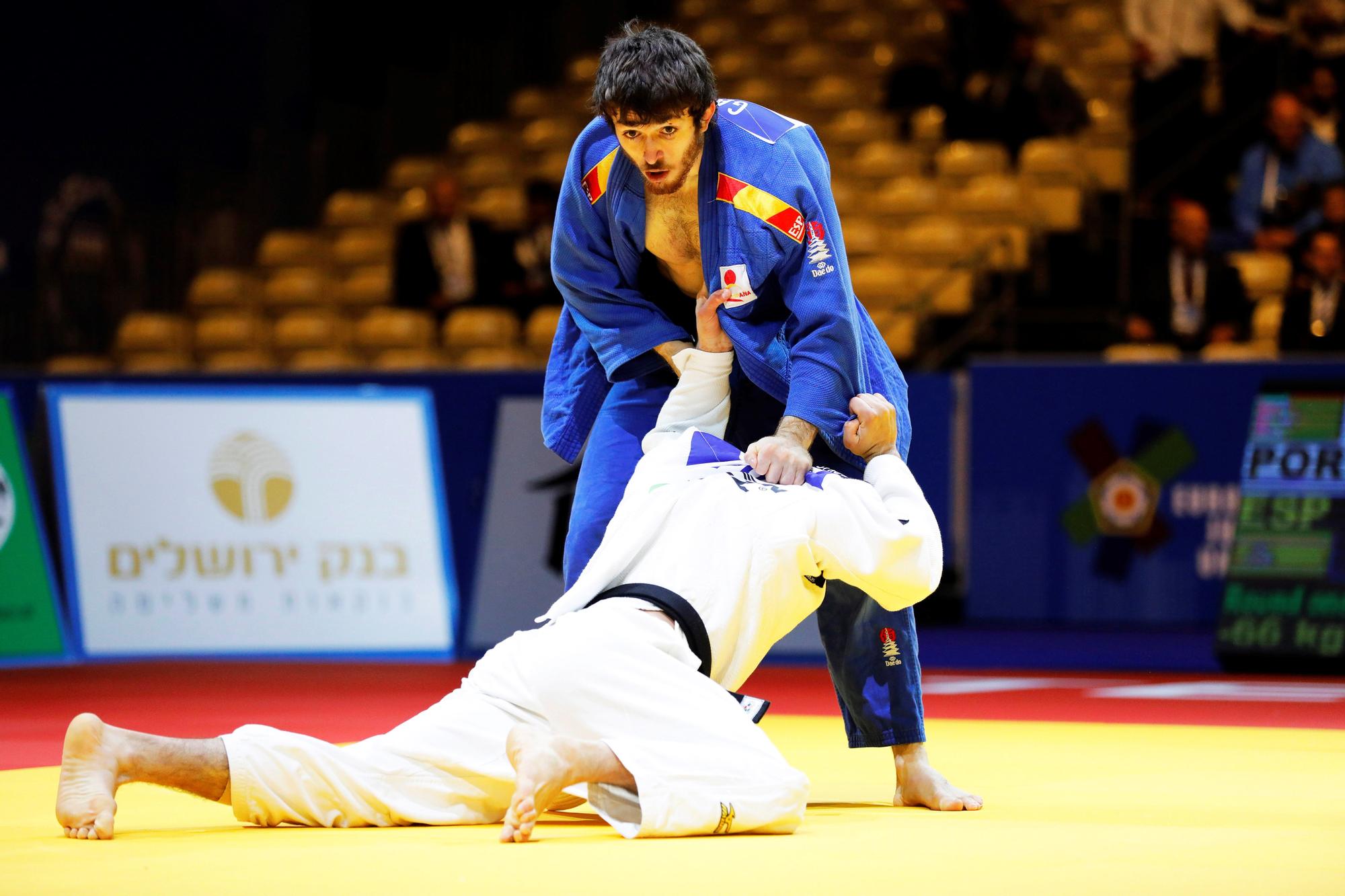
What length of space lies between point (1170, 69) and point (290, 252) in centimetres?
598

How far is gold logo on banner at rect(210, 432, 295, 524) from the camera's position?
23.8 feet

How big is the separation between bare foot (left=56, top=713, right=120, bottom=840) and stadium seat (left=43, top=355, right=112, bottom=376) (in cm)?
823

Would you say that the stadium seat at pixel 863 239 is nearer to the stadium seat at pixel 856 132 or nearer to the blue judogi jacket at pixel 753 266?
the stadium seat at pixel 856 132

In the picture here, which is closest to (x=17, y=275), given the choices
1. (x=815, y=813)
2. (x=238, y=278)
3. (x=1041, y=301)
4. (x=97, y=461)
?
(x=238, y=278)

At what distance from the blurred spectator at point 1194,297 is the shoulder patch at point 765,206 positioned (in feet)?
19.4

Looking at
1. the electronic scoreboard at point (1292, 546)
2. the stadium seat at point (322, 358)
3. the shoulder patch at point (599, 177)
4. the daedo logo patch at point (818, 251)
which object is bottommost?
the electronic scoreboard at point (1292, 546)

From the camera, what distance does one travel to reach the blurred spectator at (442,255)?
417 inches

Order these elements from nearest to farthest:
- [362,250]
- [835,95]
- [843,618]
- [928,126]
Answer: [843,618] → [928,126] → [835,95] → [362,250]

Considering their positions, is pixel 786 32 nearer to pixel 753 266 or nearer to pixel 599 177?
pixel 599 177

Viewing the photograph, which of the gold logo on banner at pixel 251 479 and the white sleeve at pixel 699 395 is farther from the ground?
the white sleeve at pixel 699 395

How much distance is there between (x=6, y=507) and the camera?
23.2 feet

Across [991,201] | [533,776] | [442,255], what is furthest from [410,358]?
[533,776]

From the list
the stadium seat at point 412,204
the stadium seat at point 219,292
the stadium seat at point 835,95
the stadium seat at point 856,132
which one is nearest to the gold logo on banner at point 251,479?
the stadium seat at point 412,204

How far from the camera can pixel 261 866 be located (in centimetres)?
258
